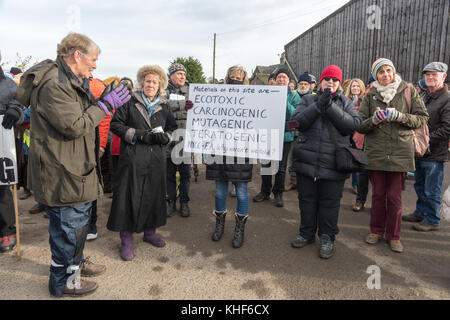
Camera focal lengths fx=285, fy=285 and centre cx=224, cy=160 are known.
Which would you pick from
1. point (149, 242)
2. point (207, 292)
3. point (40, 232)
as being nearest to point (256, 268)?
point (207, 292)

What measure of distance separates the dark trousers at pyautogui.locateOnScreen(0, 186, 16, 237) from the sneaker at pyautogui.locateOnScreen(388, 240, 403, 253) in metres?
4.35

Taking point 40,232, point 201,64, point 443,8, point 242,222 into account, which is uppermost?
point 201,64

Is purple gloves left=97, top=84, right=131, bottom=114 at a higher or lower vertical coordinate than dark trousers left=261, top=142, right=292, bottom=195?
higher

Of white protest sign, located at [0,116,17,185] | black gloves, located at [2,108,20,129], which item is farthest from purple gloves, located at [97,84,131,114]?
white protest sign, located at [0,116,17,185]

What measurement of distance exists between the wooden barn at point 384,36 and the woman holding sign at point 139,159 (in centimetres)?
934

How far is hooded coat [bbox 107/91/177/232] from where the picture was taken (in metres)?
2.98

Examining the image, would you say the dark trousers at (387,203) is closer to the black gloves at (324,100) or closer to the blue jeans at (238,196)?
the black gloves at (324,100)

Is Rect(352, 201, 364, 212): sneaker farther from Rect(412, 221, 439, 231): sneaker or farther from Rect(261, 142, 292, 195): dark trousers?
Rect(261, 142, 292, 195): dark trousers

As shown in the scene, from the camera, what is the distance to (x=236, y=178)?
3.22m

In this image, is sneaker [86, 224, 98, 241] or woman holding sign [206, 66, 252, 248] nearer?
woman holding sign [206, 66, 252, 248]

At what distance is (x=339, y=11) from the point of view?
42.0 ft

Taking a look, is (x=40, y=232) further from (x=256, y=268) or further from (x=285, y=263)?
(x=285, y=263)

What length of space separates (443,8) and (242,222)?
31.4ft

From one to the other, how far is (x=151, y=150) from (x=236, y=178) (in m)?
0.98
